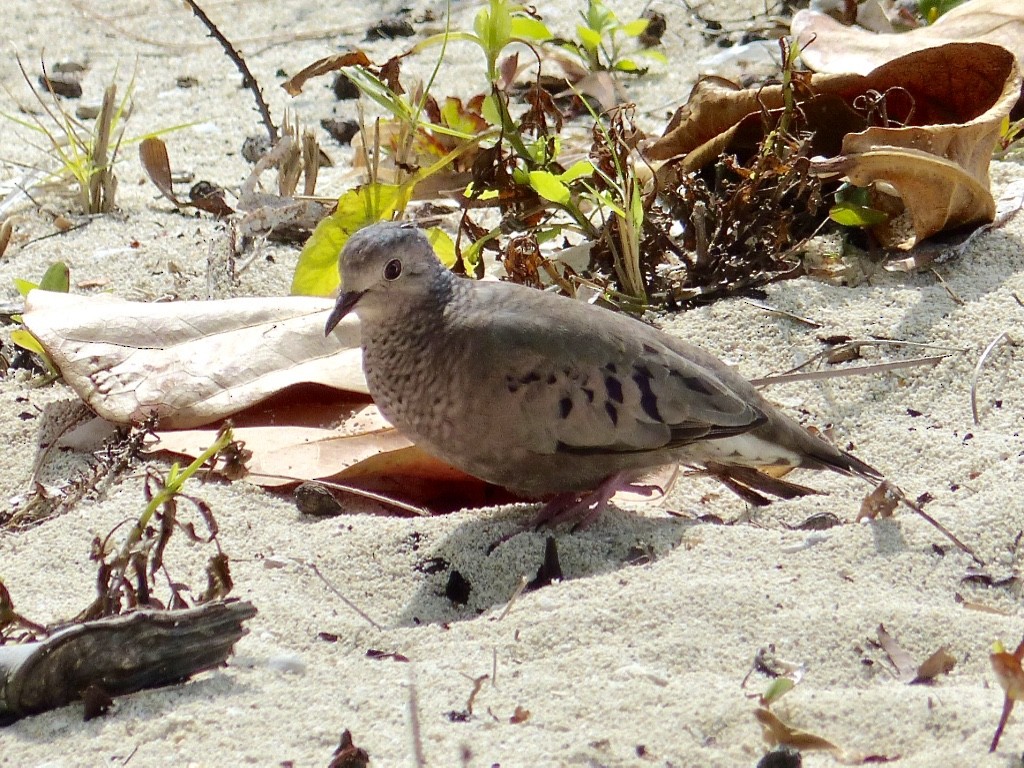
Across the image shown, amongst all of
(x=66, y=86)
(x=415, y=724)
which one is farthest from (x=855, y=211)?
(x=66, y=86)

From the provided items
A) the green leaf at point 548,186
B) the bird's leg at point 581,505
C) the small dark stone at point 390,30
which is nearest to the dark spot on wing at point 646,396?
the bird's leg at point 581,505

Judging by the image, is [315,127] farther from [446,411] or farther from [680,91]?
[446,411]

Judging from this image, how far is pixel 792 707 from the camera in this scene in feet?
7.67

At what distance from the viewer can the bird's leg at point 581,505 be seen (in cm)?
343

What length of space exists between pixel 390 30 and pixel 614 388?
12.9 feet

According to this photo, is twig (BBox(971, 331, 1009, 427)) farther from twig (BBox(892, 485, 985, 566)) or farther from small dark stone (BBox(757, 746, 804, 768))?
small dark stone (BBox(757, 746, 804, 768))

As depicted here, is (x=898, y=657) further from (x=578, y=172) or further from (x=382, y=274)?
(x=578, y=172)

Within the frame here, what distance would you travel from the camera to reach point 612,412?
137 inches

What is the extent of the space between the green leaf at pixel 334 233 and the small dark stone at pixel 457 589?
1396 millimetres

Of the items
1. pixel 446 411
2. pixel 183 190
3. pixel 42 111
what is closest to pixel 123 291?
pixel 183 190

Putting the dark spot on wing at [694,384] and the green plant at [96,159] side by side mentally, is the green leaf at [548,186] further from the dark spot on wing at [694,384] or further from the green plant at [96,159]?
the green plant at [96,159]

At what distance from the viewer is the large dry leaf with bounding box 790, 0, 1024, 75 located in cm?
491

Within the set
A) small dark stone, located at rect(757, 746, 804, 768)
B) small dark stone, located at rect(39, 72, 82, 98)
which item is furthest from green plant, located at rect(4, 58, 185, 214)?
small dark stone, located at rect(757, 746, 804, 768)

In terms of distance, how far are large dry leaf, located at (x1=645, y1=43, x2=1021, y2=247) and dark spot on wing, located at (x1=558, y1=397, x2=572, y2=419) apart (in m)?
1.29
